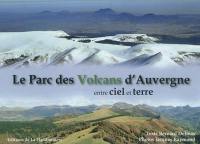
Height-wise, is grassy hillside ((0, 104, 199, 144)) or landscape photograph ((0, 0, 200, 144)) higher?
landscape photograph ((0, 0, 200, 144))

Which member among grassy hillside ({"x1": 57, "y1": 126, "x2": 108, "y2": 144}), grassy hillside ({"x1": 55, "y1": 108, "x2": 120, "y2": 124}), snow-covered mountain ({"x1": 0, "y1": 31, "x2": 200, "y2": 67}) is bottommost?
grassy hillside ({"x1": 57, "y1": 126, "x2": 108, "y2": 144})

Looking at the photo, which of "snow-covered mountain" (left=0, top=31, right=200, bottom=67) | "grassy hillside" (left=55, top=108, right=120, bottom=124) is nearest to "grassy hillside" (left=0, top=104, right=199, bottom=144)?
"grassy hillside" (left=55, top=108, right=120, bottom=124)

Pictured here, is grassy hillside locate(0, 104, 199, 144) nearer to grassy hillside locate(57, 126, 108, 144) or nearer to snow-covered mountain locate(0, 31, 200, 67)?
grassy hillside locate(57, 126, 108, 144)

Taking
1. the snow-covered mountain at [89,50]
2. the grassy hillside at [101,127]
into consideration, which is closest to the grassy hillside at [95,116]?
the grassy hillside at [101,127]

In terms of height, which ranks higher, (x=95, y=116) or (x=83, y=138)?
(x=95, y=116)

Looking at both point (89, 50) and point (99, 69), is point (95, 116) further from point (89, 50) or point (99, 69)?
point (89, 50)

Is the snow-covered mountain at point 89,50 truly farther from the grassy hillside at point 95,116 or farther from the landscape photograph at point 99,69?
the grassy hillside at point 95,116

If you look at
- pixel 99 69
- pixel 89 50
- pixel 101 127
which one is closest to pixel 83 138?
pixel 101 127

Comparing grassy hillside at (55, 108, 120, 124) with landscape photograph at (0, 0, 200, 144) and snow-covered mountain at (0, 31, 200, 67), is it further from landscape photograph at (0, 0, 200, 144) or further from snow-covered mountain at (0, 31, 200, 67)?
snow-covered mountain at (0, 31, 200, 67)

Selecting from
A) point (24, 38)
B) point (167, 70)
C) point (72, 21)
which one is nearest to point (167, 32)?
point (167, 70)
